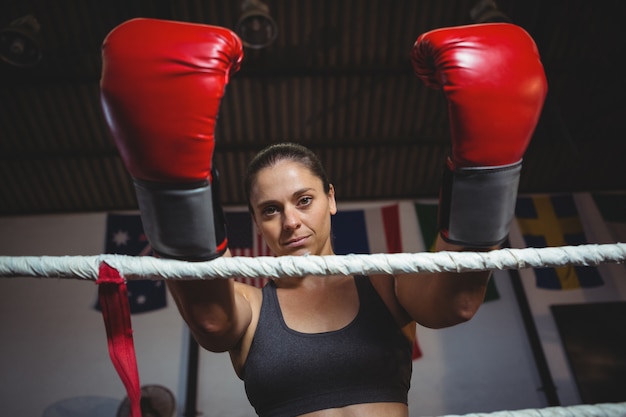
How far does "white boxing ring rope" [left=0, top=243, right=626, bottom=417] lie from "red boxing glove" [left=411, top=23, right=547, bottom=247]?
0.19 feet

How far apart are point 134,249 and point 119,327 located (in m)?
3.82

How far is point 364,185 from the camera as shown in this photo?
5.07 metres

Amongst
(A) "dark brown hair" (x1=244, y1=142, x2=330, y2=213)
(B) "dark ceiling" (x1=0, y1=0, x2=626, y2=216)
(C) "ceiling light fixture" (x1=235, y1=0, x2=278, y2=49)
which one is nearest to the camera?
(A) "dark brown hair" (x1=244, y1=142, x2=330, y2=213)

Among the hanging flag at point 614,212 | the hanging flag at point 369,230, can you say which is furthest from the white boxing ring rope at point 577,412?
the hanging flag at point 614,212

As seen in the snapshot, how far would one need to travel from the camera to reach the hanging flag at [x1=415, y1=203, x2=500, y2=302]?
4.36 metres

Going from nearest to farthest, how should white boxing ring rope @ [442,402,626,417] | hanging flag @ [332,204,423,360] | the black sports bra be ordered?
white boxing ring rope @ [442,402,626,417] → the black sports bra → hanging flag @ [332,204,423,360]

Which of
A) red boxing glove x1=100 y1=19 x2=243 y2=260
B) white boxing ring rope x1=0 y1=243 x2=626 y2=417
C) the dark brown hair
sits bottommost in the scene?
the dark brown hair

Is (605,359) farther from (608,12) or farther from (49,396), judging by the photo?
(49,396)

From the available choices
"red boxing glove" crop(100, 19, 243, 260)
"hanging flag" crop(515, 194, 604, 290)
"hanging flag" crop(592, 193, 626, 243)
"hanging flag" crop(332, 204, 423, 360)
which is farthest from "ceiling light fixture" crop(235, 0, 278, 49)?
"hanging flag" crop(592, 193, 626, 243)

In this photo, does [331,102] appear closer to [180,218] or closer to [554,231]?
[554,231]

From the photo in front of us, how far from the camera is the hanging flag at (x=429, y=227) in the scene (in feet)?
14.3

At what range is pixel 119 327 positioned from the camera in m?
0.69

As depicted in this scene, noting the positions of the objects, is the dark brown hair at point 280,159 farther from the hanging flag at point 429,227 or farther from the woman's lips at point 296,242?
the hanging flag at point 429,227

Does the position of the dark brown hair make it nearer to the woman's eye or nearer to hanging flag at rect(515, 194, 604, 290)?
the woman's eye
